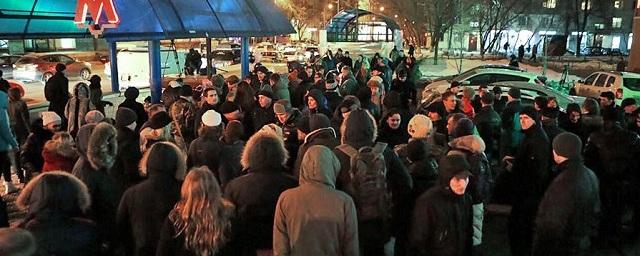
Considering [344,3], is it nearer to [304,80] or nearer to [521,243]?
[304,80]

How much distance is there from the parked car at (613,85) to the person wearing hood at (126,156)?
1544cm

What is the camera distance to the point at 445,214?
4.12m

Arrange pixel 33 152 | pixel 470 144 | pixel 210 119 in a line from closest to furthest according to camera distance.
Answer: pixel 470 144 < pixel 210 119 < pixel 33 152

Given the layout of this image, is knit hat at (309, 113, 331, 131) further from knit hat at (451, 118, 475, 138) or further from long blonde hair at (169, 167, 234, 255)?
long blonde hair at (169, 167, 234, 255)

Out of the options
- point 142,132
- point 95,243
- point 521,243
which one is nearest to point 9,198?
point 142,132

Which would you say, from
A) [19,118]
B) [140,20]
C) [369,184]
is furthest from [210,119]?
[140,20]

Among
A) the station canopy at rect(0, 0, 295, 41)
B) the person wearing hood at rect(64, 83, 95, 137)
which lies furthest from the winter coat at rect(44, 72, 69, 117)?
the person wearing hood at rect(64, 83, 95, 137)

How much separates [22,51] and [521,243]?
43.1 meters

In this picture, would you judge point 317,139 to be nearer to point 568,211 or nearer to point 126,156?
point 126,156

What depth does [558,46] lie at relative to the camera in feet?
155

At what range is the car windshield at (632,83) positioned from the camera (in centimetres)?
1836

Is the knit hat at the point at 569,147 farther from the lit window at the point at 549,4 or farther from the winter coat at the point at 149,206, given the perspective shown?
the lit window at the point at 549,4

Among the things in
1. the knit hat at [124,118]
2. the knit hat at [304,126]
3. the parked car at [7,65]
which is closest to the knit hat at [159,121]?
the knit hat at [124,118]

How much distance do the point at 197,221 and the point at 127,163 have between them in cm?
239
